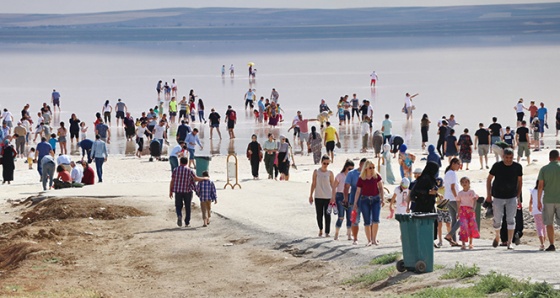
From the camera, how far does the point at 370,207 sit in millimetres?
15695

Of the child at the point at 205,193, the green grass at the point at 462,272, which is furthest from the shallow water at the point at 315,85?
the green grass at the point at 462,272

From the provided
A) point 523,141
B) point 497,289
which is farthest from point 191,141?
point 497,289

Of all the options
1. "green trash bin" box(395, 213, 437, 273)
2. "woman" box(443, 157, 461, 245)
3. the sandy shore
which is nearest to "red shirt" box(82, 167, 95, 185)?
the sandy shore

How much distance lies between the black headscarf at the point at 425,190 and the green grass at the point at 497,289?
9.67 ft

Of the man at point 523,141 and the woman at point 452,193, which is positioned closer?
the woman at point 452,193

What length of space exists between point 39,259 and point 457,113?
29.5 m

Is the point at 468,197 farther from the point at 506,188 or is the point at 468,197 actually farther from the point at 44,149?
the point at 44,149

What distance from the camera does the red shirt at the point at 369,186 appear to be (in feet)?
51.1

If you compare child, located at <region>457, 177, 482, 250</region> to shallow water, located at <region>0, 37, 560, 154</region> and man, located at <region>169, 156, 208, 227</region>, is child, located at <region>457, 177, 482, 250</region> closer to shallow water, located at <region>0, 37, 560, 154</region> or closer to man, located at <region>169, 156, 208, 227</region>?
man, located at <region>169, 156, 208, 227</region>

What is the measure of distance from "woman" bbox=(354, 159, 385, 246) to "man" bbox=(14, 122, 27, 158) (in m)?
17.8

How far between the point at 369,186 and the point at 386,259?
163 centimetres

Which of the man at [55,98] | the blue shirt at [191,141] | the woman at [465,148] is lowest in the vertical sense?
the woman at [465,148]

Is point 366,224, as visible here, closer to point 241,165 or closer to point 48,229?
point 48,229

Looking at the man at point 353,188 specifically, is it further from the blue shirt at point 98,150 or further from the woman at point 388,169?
the blue shirt at point 98,150
